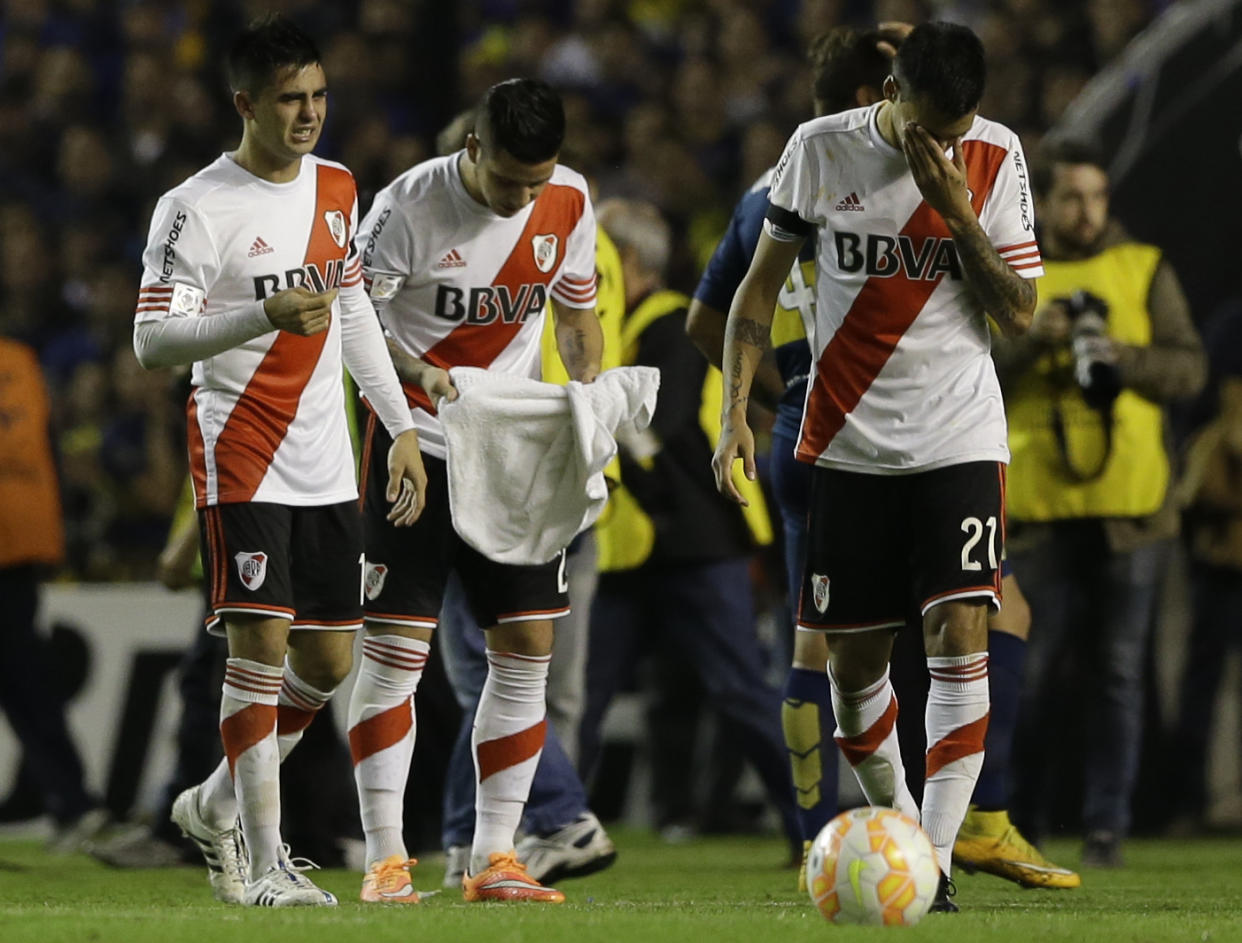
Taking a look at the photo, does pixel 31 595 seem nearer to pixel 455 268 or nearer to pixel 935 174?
pixel 455 268

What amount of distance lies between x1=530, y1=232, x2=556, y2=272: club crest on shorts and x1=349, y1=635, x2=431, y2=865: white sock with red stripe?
1.07m

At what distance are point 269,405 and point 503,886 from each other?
137cm

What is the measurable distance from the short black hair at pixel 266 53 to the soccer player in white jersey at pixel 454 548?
0.50m

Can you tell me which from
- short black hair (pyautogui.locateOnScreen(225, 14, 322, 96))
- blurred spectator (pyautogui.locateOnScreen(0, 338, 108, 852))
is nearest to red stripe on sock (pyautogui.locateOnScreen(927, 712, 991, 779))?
short black hair (pyautogui.locateOnScreen(225, 14, 322, 96))

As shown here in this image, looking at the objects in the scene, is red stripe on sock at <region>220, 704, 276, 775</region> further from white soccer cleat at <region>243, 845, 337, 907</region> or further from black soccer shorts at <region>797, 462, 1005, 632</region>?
black soccer shorts at <region>797, 462, 1005, 632</region>

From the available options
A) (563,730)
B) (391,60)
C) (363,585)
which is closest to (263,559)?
(363,585)

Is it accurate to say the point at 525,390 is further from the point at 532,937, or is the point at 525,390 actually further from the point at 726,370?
the point at 532,937

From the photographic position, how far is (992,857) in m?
6.07

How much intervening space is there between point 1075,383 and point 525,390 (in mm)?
2594

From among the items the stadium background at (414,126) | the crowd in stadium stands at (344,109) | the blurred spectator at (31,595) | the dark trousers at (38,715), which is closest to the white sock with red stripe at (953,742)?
the stadium background at (414,126)

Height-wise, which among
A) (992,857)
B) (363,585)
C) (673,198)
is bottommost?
(992,857)

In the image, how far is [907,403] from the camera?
16.9 ft

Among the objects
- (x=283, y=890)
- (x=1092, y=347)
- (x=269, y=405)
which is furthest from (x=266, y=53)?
(x=1092, y=347)

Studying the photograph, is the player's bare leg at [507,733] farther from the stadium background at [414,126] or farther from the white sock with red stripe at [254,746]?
the stadium background at [414,126]
